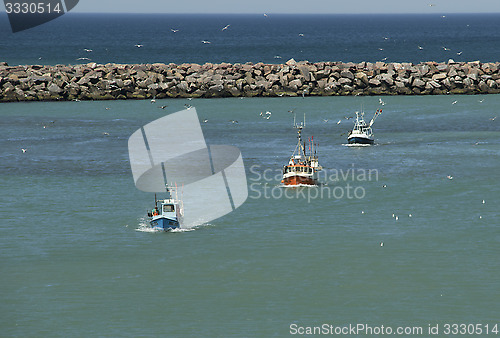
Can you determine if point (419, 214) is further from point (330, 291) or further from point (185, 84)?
point (185, 84)

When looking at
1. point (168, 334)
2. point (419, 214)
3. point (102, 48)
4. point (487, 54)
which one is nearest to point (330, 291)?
point (168, 334)

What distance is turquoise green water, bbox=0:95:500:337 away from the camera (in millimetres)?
27703

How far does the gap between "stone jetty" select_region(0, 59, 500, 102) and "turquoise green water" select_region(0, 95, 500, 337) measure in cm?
2564

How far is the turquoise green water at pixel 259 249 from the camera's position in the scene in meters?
27.7

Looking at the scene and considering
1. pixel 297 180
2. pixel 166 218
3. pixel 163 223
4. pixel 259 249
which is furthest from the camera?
pixel 297 180

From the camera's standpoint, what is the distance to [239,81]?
84000mm

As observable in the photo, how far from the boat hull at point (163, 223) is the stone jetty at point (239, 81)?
46.9 metres

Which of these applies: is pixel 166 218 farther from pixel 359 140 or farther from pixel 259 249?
pixel 359 140

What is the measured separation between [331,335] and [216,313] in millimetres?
3770

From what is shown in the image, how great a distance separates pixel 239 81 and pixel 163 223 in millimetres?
48902

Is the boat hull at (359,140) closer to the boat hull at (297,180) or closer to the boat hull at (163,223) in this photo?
the boat hull at (297,180)

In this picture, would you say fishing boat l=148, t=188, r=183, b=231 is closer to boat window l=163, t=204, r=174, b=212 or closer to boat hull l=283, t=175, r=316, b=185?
boat window l=163, t=204, r=174, b=212

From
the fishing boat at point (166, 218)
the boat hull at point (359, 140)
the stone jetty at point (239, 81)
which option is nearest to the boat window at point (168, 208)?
the fishing boat at point (166, 218)

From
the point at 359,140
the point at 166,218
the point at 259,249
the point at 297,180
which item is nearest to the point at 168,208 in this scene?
the point at 166,218
